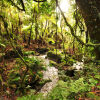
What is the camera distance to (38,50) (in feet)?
31.4

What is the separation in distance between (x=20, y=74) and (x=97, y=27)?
3.57 meters

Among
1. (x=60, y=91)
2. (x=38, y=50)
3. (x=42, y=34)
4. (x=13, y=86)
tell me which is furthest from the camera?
(x=42, y=34)

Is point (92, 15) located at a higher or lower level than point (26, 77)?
higher

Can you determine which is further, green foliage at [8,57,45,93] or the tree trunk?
green foliage at [8,57,45,93]

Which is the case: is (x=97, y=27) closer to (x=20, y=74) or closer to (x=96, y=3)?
(x=96, y=3)

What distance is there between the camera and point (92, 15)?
2.77 m

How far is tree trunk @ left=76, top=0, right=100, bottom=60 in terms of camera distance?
8.92 ft

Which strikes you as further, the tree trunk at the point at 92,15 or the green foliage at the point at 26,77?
the green foliage at the point at 26,77

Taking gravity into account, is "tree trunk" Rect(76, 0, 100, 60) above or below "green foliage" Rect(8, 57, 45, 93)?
above

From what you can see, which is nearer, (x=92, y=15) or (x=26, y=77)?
(x=92, y=15)

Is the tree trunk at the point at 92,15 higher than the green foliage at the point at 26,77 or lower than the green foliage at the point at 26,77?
higher

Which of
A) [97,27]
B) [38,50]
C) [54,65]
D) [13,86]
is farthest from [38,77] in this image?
[38,50]

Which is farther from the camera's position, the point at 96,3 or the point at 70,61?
the point at 70,61

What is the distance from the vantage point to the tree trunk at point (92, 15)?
2719 millimetres
